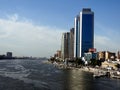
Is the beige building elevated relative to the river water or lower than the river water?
elevated

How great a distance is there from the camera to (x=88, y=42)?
11656 cm

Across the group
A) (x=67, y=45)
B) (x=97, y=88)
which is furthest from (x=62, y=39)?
(x=97, y=88)

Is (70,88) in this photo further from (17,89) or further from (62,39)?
(62,39)

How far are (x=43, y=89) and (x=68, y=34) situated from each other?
11077 cm

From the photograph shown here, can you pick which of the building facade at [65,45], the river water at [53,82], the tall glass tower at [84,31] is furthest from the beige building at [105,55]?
the river water at [53,82]

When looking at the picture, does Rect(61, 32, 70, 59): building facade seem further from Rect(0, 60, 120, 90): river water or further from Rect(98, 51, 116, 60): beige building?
Rect(0, 60, 120, 90): river water

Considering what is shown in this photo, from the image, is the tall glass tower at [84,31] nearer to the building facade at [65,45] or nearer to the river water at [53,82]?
the building facade at [65,45]

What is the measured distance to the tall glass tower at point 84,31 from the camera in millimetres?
113875

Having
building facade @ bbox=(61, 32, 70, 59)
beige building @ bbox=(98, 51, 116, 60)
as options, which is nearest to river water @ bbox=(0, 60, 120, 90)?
beige building @ bbox=(98, 51, 116, 60)

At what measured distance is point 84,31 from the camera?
374ft

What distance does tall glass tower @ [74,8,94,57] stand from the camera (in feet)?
374

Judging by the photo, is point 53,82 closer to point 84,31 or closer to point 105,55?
point 105,55

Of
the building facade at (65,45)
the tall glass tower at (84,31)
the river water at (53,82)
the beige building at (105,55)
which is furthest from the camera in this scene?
the building facade at (65,45)

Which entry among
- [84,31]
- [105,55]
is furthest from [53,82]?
[84,31]
